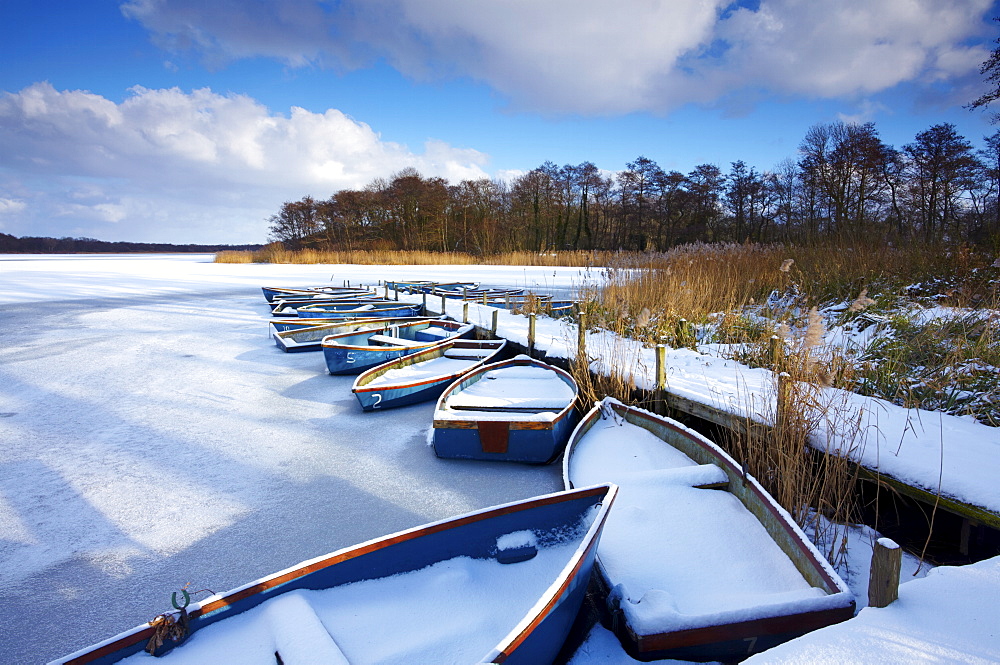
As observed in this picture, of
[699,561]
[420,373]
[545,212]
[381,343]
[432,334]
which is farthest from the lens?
[545,212]

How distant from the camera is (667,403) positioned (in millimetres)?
3979

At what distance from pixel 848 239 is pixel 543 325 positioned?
532cm

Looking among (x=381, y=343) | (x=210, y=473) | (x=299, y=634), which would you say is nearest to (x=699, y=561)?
(x=299, y=634)

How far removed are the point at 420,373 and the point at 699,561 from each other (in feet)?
12.5

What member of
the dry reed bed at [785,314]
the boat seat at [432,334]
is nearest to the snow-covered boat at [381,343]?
the boat seat at [432,334]

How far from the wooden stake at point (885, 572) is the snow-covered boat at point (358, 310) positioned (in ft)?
27.7

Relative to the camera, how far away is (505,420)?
3.52 metres

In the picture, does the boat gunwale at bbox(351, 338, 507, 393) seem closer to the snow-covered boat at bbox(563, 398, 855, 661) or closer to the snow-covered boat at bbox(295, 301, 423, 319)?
the snow-covered boat at bbox(563, 398, 855, 661)

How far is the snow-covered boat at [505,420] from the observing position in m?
3.54

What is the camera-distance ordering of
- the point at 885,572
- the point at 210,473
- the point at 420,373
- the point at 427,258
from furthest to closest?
the point at 427,258
the point at 420,373
the point at 210,473
the point at 885,572

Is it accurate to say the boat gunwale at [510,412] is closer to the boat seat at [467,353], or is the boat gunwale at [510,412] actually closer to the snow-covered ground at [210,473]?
the snow-covered ground at [210,473]

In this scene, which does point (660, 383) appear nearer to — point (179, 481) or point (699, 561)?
point (699, 561)

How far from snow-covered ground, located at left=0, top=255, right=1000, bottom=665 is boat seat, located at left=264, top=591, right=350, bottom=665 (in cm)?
81

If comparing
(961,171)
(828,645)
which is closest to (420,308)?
(828,645)
